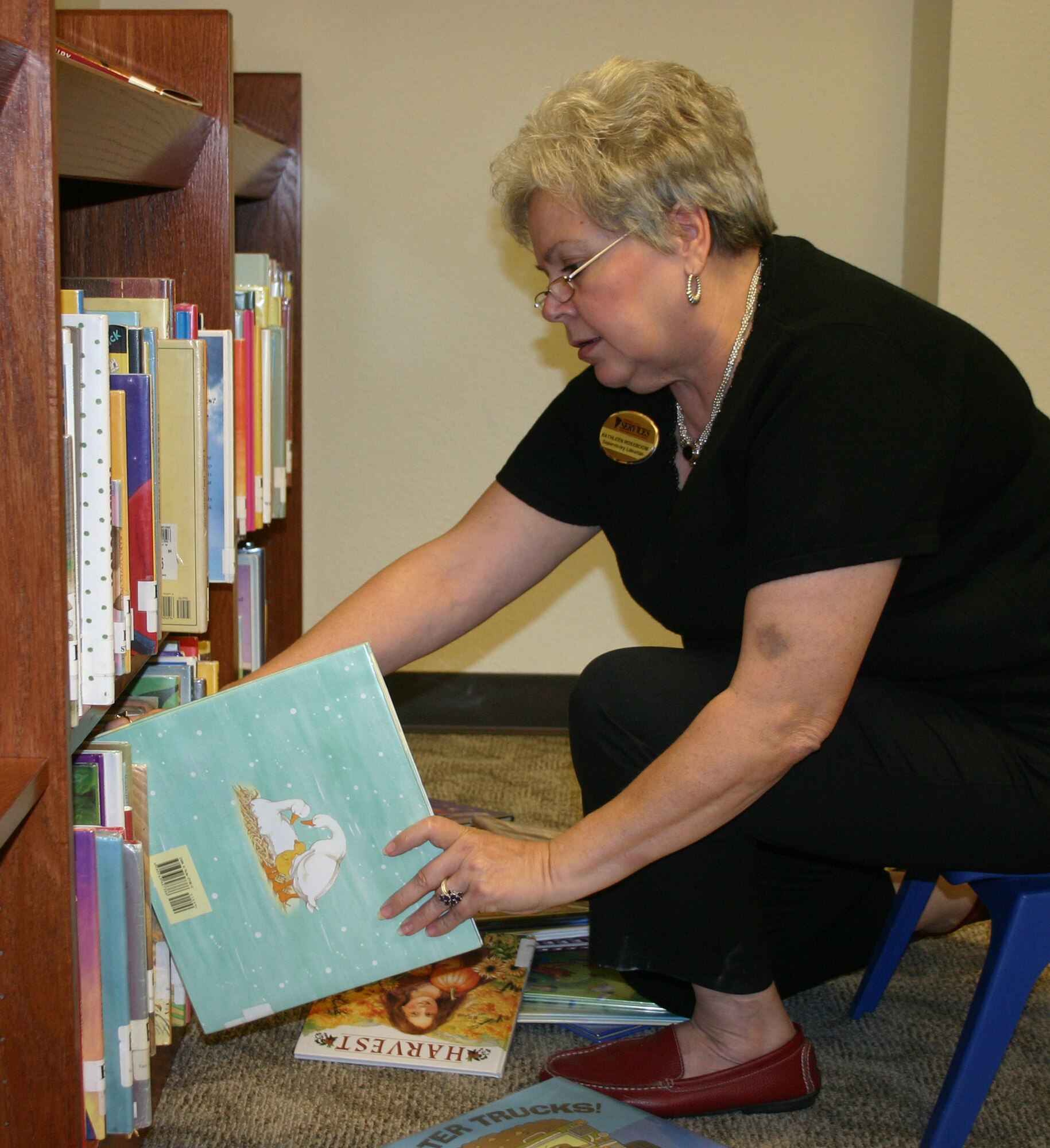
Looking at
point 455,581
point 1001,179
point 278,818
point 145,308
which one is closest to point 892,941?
point 455,581

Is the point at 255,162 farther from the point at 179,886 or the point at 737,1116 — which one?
the point at 737,1116

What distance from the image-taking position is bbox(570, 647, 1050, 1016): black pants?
3.56ft

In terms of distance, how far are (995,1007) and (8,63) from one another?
1.08 metres

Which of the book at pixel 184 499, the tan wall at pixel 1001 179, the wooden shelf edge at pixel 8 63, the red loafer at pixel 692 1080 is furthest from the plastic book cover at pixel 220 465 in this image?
the tan wall at pixel 1001 179

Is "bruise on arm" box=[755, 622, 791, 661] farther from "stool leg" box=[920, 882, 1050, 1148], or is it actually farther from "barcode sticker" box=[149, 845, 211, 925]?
"barcode sticker" box=[149, 845, 211, 925]

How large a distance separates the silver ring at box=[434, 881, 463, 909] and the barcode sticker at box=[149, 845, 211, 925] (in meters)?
0.21

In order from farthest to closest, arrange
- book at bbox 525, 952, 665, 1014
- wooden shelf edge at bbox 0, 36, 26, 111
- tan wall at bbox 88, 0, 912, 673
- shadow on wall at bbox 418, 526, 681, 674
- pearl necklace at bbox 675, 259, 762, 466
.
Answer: shadow on wall at bbox 418, 526, 681, 674 < tan wall at bbox 88, 0, 912, 673 < book at bbox 525, 952, 665, 1014 < pearl necklace at bbox 675, 259, 762, 466 < wooden shelf edge at bbox 0, 36, 26, 111

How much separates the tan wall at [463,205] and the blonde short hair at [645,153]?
1.32 m

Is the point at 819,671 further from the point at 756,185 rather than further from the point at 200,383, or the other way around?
the point at 200,383

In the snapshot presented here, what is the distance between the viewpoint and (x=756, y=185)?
1117mm

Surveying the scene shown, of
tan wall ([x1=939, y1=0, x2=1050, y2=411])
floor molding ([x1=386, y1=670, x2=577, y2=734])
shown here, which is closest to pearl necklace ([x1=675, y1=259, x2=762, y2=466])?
tan wall ([x1=939, y1=0, x2=1050, y2=411])

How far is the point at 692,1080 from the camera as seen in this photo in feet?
3.88

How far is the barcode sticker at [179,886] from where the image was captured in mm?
1056

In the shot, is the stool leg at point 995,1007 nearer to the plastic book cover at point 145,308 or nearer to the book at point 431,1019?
the book at point 431,1019
